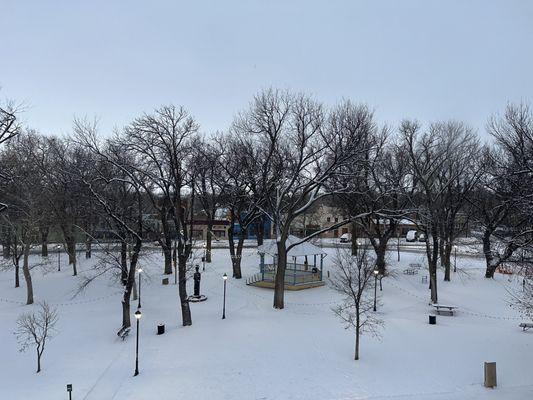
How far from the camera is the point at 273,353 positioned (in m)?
16.0

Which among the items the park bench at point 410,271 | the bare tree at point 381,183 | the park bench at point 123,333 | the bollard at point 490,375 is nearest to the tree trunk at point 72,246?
the park bench at point 123,333

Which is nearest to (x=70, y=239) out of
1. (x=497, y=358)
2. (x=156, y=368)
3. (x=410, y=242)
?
(x=156, y=368)

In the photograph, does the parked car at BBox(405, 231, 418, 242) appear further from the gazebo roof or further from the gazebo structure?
the gazebo roof

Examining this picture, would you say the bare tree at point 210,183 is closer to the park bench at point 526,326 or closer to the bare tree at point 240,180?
the bare tree at point 240,180

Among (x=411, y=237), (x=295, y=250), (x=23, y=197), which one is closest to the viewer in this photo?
(x=295, y=250)

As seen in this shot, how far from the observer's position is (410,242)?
59.3 metres

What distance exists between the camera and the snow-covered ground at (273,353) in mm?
13086

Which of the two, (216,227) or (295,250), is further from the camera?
(216,227)

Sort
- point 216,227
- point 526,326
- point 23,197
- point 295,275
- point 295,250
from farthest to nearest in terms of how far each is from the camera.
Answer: point 216,227
point 23,197
point 295,250
point 295,275
point 526,326

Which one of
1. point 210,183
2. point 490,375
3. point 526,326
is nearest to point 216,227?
point 210,183

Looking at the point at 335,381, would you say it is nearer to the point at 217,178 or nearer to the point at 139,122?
the point at 139,122

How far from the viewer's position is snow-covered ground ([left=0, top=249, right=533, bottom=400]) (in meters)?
13.1

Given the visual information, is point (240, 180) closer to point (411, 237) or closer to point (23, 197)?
point (23, 197)

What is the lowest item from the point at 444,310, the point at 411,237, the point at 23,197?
the point at 444,310
